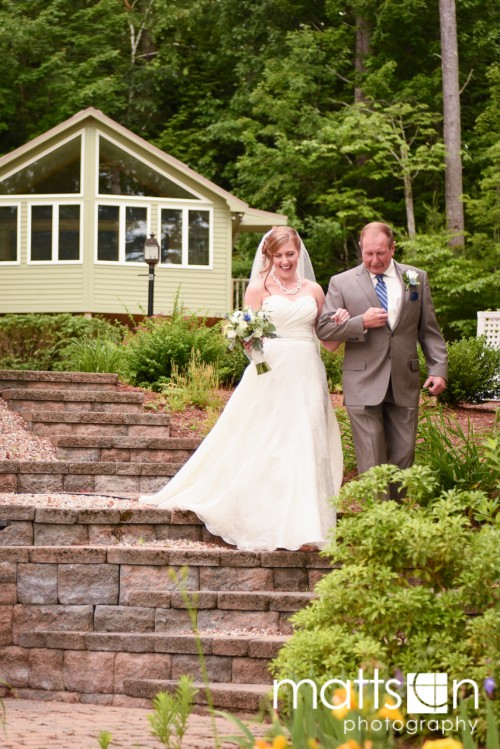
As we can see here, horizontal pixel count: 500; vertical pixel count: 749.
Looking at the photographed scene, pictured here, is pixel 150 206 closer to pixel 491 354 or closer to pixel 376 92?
pixel 376 92

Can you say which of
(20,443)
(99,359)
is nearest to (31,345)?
(99,359)

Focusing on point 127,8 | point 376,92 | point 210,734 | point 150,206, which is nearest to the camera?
point 210,734

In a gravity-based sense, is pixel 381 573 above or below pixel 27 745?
above

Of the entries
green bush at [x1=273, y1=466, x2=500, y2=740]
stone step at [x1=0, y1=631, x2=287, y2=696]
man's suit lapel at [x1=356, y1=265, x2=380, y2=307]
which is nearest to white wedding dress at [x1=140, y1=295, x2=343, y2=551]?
man's suit lapel at [x1=356, y1=265, x2=380, y2=307]

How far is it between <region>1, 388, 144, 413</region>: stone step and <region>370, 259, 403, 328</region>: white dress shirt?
455 centimetres

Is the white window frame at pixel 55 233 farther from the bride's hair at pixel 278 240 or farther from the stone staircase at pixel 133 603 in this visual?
the bride's hair at pixel 278 240

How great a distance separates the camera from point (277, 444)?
267 inches

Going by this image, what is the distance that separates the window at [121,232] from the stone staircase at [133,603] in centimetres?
1785

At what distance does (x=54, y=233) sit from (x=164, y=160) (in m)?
3.01

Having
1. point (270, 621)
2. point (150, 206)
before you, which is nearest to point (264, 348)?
point (270, 621)

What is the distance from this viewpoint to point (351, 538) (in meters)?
4.63

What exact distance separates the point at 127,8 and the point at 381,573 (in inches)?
1251

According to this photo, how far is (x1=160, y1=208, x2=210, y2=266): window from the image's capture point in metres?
25.3

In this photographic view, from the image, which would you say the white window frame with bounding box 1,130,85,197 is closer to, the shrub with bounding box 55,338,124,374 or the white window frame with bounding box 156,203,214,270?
the white window frame with bounding box 156,203,214,270
